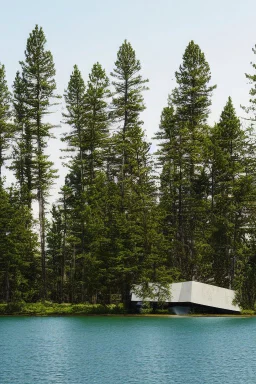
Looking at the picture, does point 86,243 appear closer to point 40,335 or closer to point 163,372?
point 40,335

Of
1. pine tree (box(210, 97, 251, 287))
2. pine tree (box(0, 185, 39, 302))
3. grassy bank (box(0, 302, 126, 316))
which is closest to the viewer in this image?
grassy bank (box(0, 302, 126, 316))

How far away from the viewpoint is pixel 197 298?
133ft

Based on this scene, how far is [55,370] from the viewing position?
17.0m

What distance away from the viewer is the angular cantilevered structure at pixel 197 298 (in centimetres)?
4069

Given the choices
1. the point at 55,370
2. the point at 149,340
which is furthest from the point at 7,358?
the point at 149,340

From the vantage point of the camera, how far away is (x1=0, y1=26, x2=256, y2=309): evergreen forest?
144 ft

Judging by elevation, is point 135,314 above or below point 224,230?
below

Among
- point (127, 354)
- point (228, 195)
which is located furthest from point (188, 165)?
point (127, 354)

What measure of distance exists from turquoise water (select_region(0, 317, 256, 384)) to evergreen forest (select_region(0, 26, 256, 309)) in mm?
13206

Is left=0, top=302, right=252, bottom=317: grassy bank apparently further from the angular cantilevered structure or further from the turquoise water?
the turquoise water

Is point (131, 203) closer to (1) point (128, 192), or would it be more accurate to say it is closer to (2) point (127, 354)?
(1) point (128, 192)

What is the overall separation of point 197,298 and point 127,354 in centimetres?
2099

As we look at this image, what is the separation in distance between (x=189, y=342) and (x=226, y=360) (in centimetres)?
495

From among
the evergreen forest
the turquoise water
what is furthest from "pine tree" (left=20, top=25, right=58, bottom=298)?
the turquoise water
